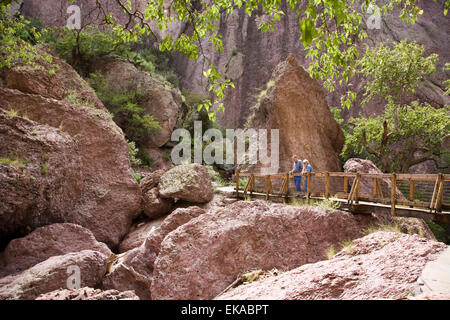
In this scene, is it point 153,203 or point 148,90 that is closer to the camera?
point 153,203

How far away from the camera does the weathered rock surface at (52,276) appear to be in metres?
5.00

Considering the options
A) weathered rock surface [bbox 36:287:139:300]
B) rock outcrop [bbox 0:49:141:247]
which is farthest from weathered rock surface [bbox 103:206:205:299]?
rock outcrop [bbox 0:49:141:247]

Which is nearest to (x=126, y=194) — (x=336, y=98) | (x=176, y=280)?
(x=176, y=280)

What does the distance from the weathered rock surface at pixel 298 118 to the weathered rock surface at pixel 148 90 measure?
786 cm

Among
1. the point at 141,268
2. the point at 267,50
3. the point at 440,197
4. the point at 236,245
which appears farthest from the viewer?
the point at 267,50

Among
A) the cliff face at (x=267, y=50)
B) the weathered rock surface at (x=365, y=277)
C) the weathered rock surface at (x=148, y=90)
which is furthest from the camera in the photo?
the cliff face at (x=267, y=50)

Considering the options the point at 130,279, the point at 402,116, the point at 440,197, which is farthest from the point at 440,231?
the point at 130,279

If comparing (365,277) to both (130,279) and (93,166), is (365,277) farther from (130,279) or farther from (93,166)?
(93,166)

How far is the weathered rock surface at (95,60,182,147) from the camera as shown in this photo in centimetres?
2100

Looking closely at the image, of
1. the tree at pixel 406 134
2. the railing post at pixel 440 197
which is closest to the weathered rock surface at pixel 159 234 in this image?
the railing post at pixel 440 197

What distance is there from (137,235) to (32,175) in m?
4.50

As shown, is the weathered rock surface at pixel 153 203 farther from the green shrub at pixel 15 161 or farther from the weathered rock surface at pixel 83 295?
the weathered rock surface at pixel 83 295

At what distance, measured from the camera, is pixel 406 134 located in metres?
15.1
